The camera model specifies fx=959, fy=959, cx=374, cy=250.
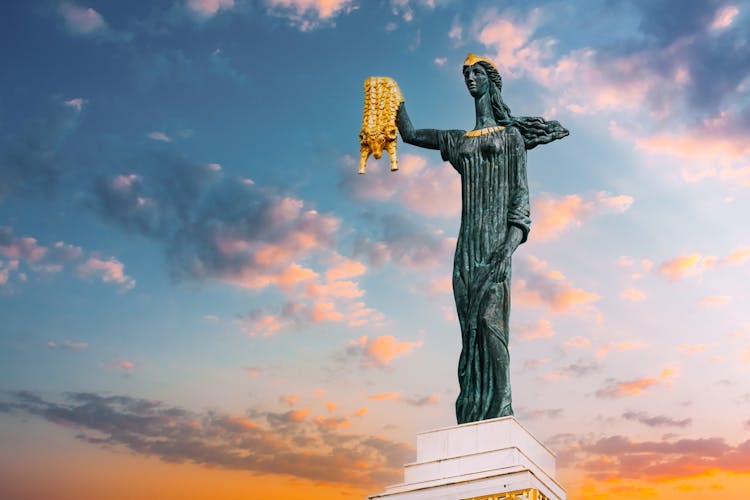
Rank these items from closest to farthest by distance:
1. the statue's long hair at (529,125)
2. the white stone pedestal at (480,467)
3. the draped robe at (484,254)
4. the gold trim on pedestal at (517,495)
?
1. the gold trim on pedestal at (517,495)
2. the white stone pedestal at (480,467)
3. the draped robe at (484,254)
4. the statue's long hair at (529,125)

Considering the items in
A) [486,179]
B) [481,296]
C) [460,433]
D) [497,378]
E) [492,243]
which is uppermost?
[486,179]

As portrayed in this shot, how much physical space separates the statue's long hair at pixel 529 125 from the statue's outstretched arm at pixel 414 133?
102cm

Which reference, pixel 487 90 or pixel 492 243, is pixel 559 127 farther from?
pixel 492 243

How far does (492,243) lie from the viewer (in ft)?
45.1

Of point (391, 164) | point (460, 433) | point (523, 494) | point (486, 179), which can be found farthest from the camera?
point (391, 164)

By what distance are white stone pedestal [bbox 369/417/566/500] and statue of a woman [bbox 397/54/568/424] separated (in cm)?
69

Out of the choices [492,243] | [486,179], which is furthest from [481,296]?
[486,179]

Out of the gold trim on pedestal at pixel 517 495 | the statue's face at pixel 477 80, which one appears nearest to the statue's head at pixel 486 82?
the statue's face at pixel 477 80

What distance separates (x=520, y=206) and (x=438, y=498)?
4.53 m

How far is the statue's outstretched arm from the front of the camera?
15.0 m

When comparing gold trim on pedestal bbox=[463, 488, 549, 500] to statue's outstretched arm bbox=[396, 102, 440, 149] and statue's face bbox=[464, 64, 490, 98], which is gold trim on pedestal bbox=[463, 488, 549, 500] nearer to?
statue's outstretched arm bbox=[396, 102, 440, 149]

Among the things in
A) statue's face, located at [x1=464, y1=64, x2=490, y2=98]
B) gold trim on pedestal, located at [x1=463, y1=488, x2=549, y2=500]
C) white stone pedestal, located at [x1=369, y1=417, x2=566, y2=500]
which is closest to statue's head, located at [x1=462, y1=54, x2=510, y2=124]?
statue's face, located at [x1=464, y1=64, x2=490, y2=98]

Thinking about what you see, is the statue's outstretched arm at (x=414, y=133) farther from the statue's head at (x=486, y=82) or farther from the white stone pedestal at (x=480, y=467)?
the white stone pedestal at (x=480, y=467)

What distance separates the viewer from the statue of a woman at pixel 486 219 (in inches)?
511
